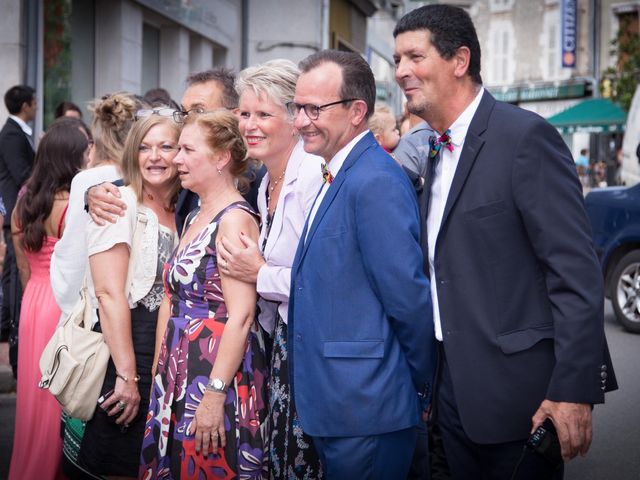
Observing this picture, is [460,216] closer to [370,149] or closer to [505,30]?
[370,149]

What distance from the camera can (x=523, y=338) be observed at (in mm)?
2971

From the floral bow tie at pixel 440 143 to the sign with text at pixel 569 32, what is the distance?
156 feet

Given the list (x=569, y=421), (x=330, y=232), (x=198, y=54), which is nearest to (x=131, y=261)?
(x=330, y=232)

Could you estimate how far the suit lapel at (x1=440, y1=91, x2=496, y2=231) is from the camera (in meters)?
3.07

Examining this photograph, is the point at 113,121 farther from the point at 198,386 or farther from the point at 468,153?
the point at 468,153

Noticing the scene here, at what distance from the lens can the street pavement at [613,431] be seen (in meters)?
5.89

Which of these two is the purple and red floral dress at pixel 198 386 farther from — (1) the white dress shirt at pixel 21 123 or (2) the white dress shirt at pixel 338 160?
(1) the white dress shirt at pixel 21 123

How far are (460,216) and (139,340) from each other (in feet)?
5.91

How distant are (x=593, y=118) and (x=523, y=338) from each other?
37.8 m

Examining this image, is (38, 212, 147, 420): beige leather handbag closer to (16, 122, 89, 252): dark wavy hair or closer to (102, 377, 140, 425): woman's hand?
(102, 377, 140, 425): woman's hand

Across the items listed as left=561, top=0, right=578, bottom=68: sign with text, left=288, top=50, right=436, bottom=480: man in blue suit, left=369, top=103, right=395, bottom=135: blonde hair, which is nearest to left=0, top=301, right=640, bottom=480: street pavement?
left=369, top=103, right=395, bottom=135: blonde hair

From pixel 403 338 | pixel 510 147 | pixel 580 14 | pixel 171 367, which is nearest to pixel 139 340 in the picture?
pixel 171 367

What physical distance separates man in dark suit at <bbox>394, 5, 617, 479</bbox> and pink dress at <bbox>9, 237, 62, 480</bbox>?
2661 mm

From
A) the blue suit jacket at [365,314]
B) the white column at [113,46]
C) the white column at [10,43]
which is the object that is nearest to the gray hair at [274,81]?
the blue suit jacket at [365,314]
